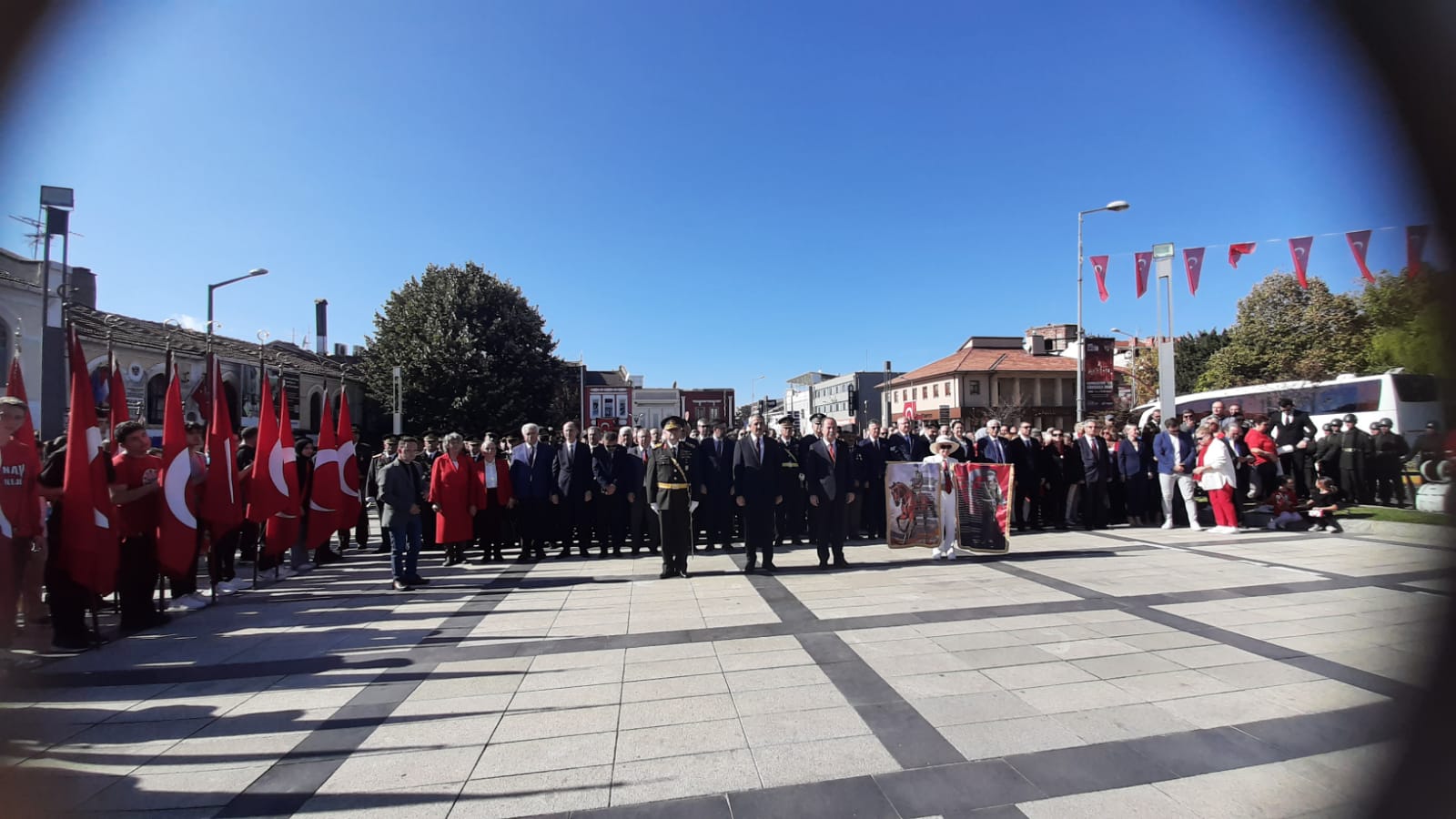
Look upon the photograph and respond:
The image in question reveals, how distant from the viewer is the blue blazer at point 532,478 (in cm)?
968

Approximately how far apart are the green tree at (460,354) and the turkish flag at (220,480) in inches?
972

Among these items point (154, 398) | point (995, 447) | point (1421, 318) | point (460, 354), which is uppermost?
point (460, 354)

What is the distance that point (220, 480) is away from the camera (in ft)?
23.3

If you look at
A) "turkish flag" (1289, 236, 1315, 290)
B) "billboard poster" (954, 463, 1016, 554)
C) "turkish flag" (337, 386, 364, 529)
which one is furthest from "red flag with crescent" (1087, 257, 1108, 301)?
"turkish flag" (337, 386, 364, 529)

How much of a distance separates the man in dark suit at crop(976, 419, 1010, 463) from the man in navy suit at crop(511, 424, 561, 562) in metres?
7.56

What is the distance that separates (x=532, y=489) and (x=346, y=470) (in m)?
2.86

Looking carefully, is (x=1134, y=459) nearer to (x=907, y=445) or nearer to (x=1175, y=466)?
(x=1175, y=466)

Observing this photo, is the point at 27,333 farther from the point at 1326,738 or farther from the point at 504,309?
the point at 1326,738

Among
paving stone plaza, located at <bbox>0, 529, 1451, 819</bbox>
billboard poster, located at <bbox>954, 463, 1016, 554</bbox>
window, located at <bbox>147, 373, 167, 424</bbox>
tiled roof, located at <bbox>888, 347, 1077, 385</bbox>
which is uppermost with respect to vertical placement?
tiled roof, located at <bbox>888, 347, 1077, 385</bbox>

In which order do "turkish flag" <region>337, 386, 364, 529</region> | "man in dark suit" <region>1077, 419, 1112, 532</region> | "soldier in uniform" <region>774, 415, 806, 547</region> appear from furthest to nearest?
1. "man in dark suit" <region>1077, 419, 1112, 532</region>
2. "soldier in uniform" <region>774, 415, 806, 547</region>
3. "turkish flag" <region>337, 386, 364, 529</region>

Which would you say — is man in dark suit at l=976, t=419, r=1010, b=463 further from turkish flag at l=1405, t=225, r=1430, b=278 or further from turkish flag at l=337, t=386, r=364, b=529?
Result: turkish flag at l=337, t=386, r=364, b=529

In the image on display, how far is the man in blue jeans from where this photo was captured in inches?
301

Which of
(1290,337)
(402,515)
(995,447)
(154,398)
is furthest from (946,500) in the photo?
(1290,337)

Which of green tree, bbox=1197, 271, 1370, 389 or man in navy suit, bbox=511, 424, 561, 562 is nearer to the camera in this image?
man in navy suit, bbox=511, 424, 561, 562
